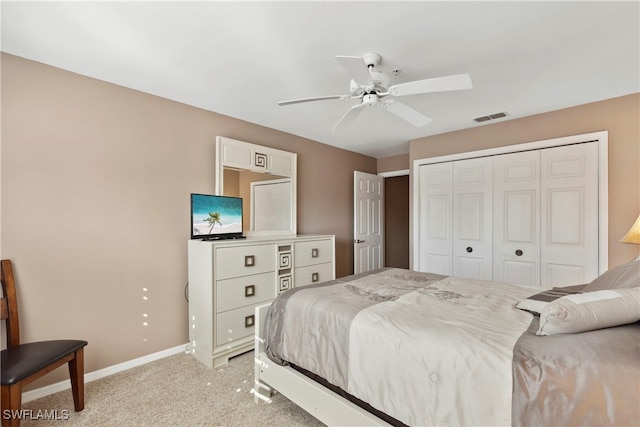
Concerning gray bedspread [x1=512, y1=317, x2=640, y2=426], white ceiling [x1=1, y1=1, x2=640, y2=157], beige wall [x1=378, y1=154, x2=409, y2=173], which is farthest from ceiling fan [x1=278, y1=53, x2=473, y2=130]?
beige wall [x1=378, y1=154, x2=409, y2=173]

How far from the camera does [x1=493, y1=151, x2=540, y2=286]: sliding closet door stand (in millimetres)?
3199

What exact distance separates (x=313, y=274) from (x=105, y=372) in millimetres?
2025

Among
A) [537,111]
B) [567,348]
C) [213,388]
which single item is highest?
[537,111]

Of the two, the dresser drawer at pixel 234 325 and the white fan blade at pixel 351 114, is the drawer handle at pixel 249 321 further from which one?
the white fan blade at pixel 351 114

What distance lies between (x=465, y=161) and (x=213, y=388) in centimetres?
362

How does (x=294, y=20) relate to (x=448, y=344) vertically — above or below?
above

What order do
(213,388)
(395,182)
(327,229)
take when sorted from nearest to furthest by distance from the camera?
(213,388)
(327,229)
(395,182)

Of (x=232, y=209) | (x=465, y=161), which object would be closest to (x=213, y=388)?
(x=232, y=209)

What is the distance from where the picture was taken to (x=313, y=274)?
3385 millimetres

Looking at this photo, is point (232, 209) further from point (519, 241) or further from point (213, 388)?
point (519, 241)

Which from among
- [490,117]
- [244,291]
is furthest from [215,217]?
[490,117]

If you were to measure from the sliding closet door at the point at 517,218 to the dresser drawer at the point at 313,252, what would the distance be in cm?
197

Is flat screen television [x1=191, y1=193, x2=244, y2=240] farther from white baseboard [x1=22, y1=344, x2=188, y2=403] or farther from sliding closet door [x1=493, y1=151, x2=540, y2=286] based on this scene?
sliding closet door [x1=493, y1=151, x2=540, y2=286]

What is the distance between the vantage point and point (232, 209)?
3119 millimetres
